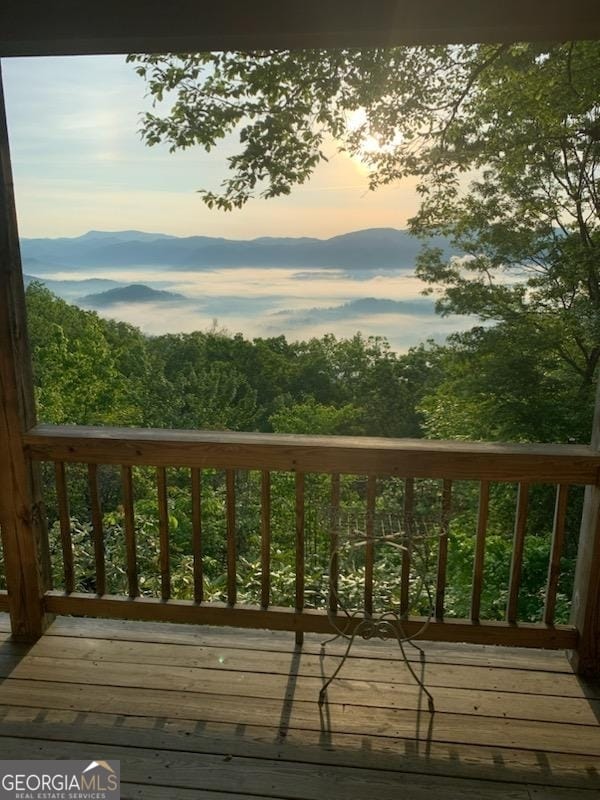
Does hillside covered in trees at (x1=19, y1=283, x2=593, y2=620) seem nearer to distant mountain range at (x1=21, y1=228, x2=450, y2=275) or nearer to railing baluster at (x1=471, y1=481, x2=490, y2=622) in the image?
distant mountain range at (x1=21, y1=228, x2=450, y2=275)

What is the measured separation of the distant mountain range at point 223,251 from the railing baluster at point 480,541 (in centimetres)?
251

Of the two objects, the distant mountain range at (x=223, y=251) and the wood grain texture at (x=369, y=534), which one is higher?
the distant mountain range at (x=223, y=251)

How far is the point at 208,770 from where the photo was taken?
5.30 feet

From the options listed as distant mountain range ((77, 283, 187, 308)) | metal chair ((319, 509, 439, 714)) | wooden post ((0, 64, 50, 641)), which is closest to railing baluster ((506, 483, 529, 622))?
metal chair ((319, 509, 439, 714))

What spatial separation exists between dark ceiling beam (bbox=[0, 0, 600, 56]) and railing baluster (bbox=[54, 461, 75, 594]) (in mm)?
1514

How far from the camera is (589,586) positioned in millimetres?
2020

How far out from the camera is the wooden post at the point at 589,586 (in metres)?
1.99

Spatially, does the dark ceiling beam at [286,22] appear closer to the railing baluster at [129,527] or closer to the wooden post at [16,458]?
the wooden post at [16,458]

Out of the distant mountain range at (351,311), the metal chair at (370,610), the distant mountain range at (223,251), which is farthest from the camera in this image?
the distant mountain range at (351,311)

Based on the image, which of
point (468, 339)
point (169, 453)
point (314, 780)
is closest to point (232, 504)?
point (169, 453)

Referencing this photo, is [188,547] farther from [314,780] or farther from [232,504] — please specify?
[314,780]

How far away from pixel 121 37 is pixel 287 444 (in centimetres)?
144

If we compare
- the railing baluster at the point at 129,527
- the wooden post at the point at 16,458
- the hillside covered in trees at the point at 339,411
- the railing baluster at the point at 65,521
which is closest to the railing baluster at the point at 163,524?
the railing baluster at the point at 129,527

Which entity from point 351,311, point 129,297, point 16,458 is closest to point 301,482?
point 16,458
